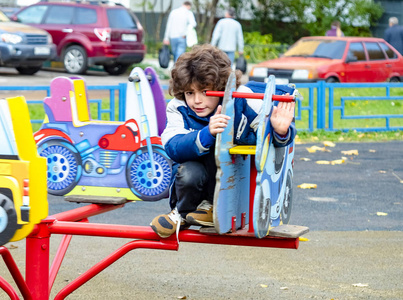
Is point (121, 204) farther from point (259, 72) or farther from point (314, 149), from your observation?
point (259, 72)

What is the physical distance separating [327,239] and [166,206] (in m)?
1.70

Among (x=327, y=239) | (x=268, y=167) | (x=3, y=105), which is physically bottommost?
(x=327, y=239)

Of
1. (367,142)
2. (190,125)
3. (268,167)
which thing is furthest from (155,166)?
(367,142)

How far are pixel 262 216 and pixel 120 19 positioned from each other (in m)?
17.6

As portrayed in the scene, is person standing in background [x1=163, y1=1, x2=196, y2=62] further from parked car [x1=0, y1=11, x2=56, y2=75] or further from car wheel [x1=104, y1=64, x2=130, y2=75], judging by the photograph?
car wheel [x1=104, y1=64, x2=130, y2=75]

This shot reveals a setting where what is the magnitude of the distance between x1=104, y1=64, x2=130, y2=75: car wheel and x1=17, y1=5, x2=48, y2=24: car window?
2.06 metres

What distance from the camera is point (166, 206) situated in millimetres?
6934

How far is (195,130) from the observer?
3500mm

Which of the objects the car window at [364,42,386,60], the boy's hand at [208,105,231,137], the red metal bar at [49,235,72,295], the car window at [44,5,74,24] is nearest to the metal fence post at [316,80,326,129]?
the car window at [364,42,386,60]

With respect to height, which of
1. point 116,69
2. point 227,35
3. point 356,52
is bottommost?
point 116,69

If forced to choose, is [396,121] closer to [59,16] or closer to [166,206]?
[166,206]

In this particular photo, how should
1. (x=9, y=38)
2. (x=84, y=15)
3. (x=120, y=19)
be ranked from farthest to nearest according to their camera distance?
(x=120, y=19)
(x=84, y=15)
(x=9, y=38)

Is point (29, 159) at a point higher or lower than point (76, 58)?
higher

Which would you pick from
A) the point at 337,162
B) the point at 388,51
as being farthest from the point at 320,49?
the point at 337,162
